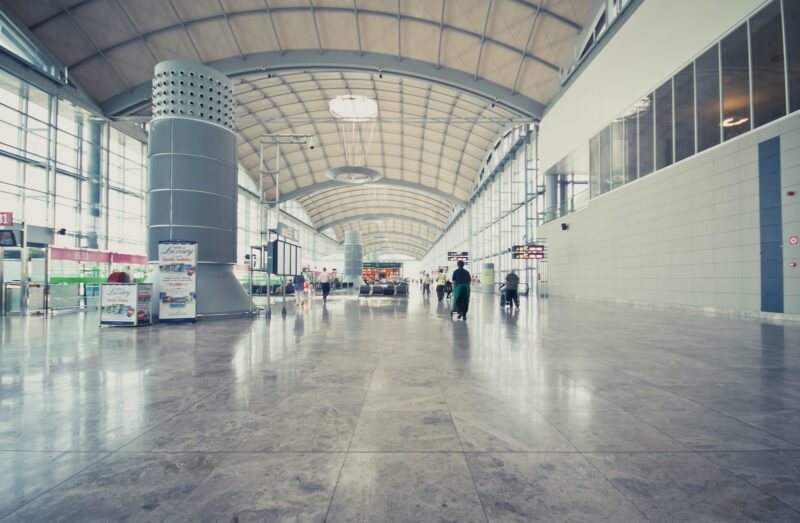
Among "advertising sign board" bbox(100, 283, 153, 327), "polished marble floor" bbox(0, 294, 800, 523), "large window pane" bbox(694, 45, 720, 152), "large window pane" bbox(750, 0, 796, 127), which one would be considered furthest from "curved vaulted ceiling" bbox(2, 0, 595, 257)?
"polished marble floor" bbox(0, 294, 800, 523)

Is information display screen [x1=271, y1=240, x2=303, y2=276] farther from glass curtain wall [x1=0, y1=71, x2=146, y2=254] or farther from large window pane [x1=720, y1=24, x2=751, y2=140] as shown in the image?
large window pane [x1=720, y1=24, x2=751, y2=140]

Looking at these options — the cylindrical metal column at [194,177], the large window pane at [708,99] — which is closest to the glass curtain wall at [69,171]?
the cylindrical metal column at [194,177]

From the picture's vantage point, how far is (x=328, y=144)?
44.0 m

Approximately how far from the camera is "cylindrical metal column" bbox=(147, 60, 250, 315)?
12273 mm

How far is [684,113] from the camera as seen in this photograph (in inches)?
574

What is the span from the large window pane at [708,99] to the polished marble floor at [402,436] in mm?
10218

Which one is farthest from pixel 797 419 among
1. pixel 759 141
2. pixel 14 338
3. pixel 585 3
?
pixel 585 3

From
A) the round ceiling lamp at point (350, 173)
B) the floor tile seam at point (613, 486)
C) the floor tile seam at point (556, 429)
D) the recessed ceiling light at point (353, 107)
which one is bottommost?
the floor tile seam at point (556, 429)

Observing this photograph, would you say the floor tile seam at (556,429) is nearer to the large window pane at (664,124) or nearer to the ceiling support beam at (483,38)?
the large window pane at (664,124)

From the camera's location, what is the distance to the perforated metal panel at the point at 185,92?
41.0 ft

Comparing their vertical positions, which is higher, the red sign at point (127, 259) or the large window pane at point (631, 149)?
the large window pane at point (631, 149)

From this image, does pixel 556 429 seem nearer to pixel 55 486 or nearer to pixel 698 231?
pixel 55 486

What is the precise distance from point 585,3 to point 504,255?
2078 cm

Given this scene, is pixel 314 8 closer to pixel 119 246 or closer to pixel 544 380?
pixel 119 246
